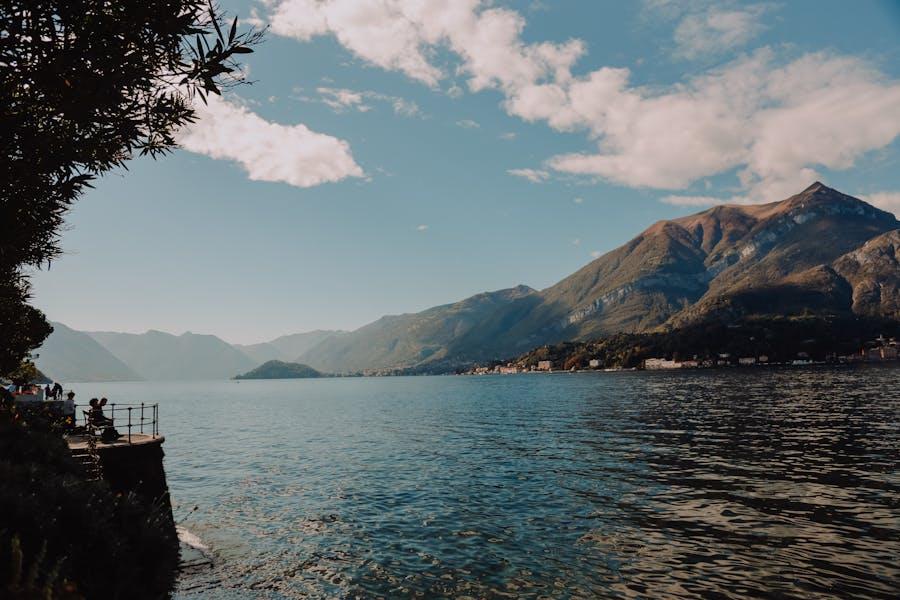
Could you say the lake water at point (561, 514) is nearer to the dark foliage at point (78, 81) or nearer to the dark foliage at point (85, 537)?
the dark foliage at point (85, 537)

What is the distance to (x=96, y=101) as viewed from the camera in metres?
10.7

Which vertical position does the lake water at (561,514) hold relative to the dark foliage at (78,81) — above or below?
below

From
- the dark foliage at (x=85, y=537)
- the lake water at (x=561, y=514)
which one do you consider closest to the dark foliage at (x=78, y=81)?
the dark foliage at (x=85, y=537)

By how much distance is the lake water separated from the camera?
56.6 feet

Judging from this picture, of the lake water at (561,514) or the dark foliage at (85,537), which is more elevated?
the dark foliage at (85,537)

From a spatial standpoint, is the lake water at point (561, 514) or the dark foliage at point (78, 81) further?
the lake water at point (561, 514)

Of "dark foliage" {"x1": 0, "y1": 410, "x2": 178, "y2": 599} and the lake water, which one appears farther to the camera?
the lake water

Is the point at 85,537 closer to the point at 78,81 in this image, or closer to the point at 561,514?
the point at 78,81

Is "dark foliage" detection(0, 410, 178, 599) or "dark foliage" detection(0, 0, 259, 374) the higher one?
"dark foliage" detection(0, 0, 259, 374)

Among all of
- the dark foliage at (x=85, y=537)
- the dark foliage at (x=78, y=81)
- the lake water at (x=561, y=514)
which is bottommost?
the lake water at (x=561, y=514)

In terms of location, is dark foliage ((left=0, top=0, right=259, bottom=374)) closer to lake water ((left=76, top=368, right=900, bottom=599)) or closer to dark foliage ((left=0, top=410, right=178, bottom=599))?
dark foliage ((left=0, top=410, right=178, bottom=599))

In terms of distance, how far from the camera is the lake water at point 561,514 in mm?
17250

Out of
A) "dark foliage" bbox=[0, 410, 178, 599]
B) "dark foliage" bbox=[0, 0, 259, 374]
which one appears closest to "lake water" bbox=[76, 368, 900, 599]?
"dark foliage" bbox=[0, 410, 178, 599]

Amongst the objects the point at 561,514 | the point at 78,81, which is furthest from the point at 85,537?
the point at 561,514
